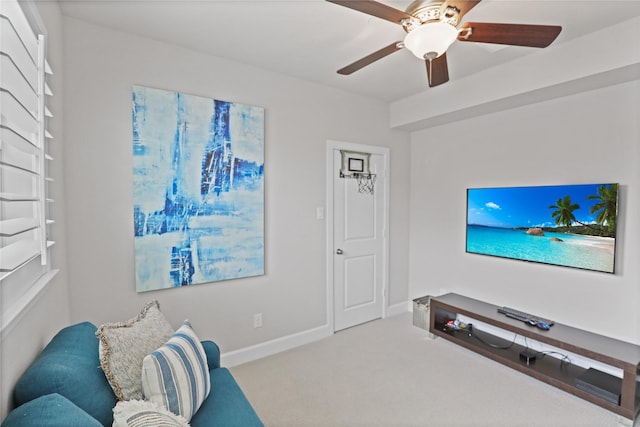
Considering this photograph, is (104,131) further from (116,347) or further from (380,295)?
(380,295)

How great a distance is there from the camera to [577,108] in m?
2.59

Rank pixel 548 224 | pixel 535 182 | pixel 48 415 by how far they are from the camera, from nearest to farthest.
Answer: pixel 48 415 → pixel 548 224 → pixel 535 182

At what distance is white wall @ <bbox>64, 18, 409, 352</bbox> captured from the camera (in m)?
2.09

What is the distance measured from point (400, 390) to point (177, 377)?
68.6 inches

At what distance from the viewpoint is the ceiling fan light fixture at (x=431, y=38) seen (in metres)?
1.46

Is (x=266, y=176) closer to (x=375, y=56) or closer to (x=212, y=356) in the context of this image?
(x=375, y=56)

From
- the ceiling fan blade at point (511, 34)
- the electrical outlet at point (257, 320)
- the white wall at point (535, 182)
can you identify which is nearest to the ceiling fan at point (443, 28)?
the ceiling fan blade at point (511, 34)

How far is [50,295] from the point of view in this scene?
1.59m

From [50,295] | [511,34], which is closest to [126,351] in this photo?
[50,295]

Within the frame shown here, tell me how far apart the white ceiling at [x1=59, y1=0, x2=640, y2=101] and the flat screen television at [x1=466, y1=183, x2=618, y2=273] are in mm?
1075

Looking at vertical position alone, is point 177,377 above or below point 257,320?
above

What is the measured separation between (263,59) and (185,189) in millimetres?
1278

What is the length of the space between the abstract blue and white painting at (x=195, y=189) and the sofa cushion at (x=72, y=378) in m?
1.04

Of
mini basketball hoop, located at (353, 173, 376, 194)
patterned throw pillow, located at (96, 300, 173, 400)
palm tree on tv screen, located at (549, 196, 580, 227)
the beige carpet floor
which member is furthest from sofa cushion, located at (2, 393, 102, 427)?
palm tree on tv screen, located at (549, 196, 580, 227)
